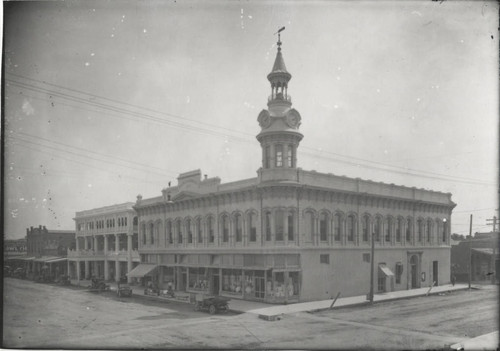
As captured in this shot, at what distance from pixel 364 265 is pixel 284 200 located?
1007cm

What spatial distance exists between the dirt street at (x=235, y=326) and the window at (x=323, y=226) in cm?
620

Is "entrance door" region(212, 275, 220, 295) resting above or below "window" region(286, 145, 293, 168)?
below

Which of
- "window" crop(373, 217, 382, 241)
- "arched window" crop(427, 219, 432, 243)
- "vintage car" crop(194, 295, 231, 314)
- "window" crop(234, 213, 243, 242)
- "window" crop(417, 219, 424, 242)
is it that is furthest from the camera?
"arched window" crop(427, 219, 432, 243)

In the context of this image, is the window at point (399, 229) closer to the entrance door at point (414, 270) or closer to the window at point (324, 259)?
the entrance door at point (414, 270)

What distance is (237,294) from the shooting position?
3328 cm

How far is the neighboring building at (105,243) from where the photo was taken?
50.3 m

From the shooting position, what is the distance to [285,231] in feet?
101

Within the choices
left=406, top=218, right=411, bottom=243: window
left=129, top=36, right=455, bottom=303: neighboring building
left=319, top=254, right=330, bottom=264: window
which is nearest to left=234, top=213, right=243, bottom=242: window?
left=129, top=36, right=455, bottom=303: neighboring building

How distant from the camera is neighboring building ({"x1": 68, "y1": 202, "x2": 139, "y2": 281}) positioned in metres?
50.3

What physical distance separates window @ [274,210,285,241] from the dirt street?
20.8 feet

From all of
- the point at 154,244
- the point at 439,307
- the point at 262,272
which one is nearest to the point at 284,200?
the point at 262,272

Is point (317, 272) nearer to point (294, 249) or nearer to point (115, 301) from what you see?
point (294, 249)

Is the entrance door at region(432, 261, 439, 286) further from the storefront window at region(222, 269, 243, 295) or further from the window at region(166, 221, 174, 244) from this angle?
the window at region(166, 221, 174, 244)

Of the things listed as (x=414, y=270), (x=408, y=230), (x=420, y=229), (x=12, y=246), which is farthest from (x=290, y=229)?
(x=420, y=229)
